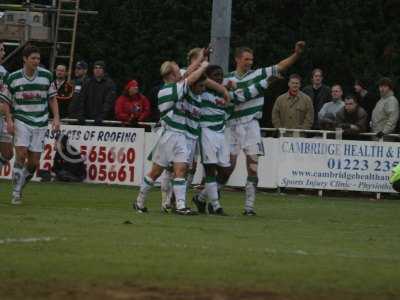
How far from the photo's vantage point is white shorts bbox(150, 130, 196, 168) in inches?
734

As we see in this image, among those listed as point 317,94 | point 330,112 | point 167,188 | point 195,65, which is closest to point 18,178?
point 167,188

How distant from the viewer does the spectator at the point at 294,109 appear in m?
27.1

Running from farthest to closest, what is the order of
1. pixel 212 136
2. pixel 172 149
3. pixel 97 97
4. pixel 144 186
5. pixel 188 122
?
pixel 97 97 → pixel 212 136 → pixel 144 186 → pixel 188 122 → pixel 172 149

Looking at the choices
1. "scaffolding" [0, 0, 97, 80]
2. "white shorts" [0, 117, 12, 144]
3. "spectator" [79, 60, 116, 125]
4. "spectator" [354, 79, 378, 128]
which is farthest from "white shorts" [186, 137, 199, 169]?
"scaffolding" [0, 0, 97, 80]

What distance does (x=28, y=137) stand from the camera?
20.1 meters

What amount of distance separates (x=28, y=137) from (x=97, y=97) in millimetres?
9036

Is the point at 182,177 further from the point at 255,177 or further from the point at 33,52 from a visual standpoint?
the point at 33,52

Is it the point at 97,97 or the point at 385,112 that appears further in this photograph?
the point at 97,97

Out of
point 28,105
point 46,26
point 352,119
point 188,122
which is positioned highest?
point 46,26

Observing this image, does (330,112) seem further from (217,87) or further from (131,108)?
(217,87)

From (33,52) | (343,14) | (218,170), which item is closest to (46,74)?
(33,52)

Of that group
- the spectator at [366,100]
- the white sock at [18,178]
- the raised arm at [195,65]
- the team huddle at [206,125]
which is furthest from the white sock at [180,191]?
the spectator at [366,100]

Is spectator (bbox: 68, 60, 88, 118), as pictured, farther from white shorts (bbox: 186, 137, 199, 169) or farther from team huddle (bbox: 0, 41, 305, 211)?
white shorts (bbox: 186, 137, 199, 169)

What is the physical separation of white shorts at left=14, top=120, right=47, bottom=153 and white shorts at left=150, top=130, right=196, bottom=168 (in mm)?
2257
